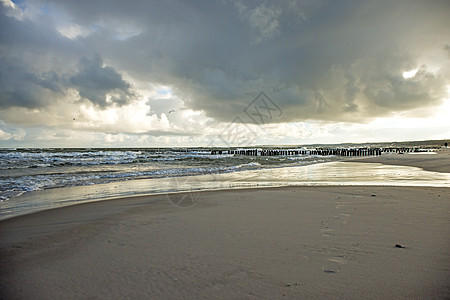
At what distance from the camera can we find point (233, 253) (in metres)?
3.99

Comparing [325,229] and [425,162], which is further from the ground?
[425,162]

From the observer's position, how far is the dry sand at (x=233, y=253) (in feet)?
9.93

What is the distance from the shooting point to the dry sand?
3.03 meters

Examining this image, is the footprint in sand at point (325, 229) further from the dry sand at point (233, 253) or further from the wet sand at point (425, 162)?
the wet sand at point (425, 162)

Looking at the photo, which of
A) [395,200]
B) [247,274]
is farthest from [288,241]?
[395,200]

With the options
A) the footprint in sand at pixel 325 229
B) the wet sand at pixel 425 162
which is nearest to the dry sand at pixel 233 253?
the footprint in sand at pixel 325 229

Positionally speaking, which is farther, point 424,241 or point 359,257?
point 424,241

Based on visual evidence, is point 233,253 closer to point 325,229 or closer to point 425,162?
point 325,229

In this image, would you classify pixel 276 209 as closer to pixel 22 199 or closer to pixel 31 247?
pixel 31 247

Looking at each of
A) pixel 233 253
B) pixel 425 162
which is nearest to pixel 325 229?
pixel 233 253

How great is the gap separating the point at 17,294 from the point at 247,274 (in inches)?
111

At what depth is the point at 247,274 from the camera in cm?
331

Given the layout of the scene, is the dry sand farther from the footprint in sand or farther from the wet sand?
the wet sand

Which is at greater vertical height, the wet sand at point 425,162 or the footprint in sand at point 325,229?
the wet sand at point 425,162
